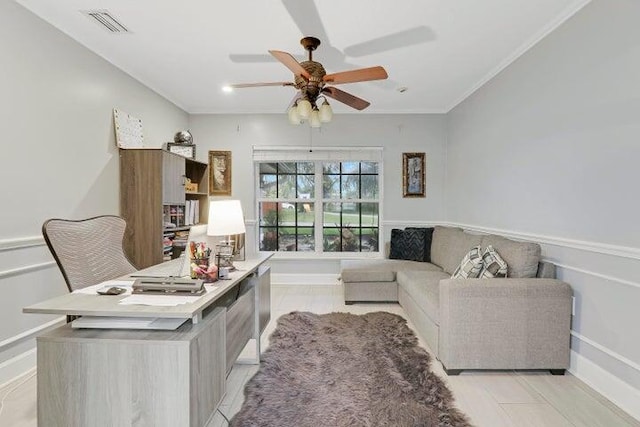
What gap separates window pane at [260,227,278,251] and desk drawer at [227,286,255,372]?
2.73 metres

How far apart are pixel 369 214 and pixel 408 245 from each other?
90cm

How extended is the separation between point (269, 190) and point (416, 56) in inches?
112

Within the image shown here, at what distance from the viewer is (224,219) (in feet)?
7.31

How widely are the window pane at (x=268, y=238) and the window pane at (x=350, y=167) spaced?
1.43m

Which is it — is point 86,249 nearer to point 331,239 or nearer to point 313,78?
point 313,78

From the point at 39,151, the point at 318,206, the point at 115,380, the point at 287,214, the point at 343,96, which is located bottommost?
the point at 115,380

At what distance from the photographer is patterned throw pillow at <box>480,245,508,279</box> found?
2557 millimetres

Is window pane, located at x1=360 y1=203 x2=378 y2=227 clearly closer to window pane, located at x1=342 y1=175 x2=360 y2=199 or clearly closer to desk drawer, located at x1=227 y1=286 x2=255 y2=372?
window pane, located at x1=342 y1=175 x2=360 y2=199

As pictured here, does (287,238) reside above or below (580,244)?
below

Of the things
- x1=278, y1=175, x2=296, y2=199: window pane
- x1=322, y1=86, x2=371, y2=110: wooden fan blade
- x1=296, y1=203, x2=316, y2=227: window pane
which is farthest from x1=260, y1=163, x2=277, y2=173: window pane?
x1=322, y1=86, x2=371, y2=110: wooden fan blade

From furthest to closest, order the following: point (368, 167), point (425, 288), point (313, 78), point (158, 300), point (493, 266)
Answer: point (368, 167)
point (425, 288)
point (493, 266)
point (313, 78)
point (158, 300)

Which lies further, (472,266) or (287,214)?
(287,214)

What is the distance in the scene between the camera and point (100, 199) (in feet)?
10.3

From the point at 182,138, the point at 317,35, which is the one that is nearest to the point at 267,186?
the point at 182,138
